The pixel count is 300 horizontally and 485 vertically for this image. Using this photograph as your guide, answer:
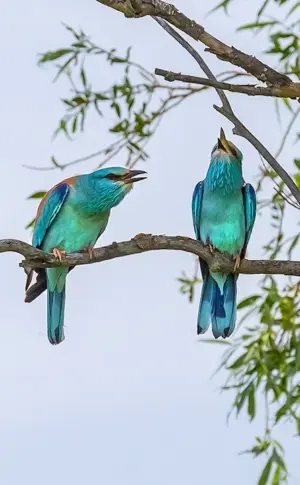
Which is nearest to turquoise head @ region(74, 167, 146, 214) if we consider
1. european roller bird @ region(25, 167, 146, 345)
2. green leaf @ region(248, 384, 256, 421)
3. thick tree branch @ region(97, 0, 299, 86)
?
european roller bird @ region(25, 167, 146, 345)

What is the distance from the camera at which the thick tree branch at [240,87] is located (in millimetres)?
3152

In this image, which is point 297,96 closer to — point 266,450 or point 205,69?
point 205,69

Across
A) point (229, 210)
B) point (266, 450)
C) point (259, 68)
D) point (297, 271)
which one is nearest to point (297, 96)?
point (259, 68)

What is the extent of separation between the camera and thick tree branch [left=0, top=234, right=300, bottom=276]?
333 centimetres

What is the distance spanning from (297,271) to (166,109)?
118 cm

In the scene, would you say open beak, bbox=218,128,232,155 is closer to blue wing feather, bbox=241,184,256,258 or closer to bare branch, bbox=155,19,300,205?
blue wing feather, bbox=241,184,256,258

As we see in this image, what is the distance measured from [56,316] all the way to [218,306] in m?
0.72

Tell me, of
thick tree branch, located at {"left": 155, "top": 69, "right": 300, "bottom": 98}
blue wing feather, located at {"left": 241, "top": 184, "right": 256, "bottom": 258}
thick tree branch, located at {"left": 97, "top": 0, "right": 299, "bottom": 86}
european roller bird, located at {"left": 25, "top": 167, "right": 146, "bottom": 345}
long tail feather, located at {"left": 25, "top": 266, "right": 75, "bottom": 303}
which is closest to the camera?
thick tree branch, located at {"left": 155, "top": 69, "right": 300, "bottom": 98}

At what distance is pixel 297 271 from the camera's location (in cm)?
352

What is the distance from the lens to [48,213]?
5.07m

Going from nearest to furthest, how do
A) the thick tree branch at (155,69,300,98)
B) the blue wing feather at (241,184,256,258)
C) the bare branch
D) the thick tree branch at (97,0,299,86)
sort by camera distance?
1. the thick tree branch at (155,69,300,98)
2. the thick tree branch at (97,0,299,86)
3. the bare branch
4. the blue wing feather at (241,184,256,258)

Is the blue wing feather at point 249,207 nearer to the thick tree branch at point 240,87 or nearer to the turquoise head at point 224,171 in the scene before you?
the turquoise head at point 224,171

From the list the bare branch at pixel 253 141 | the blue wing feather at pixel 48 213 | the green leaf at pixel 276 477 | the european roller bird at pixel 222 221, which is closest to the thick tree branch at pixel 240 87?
the bare branch at pixel 253 141

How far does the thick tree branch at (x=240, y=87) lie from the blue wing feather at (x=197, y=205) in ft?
5.18
